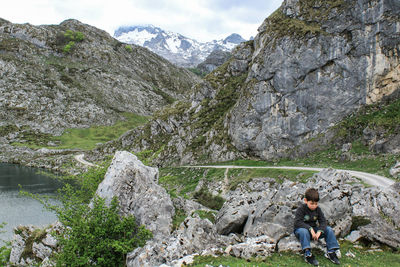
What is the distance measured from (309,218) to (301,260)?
6.89 feet

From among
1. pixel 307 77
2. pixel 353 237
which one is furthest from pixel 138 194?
pixel 307 77

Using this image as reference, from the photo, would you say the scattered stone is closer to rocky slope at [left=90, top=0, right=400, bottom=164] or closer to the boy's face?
the boy's face

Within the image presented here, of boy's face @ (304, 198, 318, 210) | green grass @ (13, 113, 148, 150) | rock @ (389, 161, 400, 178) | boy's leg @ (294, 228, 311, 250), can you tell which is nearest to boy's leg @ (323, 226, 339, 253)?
boy's leg @ (294, 228, 311, 250)

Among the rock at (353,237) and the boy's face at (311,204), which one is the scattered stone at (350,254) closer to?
the rock at (353,237)

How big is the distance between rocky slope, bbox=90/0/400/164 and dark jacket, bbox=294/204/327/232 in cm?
4226

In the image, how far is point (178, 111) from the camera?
84.1 meters

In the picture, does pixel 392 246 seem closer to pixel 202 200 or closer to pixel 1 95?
pixel 202 200

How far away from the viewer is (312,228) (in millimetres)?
13000

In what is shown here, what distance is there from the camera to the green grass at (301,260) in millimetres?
12367

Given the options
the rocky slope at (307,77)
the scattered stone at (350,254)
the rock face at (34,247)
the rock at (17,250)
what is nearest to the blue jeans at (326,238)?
the scattered stone at (350,254)

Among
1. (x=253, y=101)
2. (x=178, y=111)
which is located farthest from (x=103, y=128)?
(x=253, y=101)

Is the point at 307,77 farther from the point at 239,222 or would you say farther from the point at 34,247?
the point at 34,247

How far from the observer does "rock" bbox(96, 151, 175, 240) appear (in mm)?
20809

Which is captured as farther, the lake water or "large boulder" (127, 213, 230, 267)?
the lake water
